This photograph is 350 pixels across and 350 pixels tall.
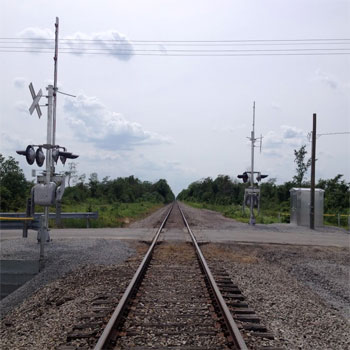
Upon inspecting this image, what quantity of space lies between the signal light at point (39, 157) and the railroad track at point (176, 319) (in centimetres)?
470

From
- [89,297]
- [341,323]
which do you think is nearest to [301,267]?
[341,323]

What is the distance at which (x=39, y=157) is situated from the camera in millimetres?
12125

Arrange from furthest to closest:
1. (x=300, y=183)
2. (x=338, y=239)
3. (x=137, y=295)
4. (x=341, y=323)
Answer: (x=300, y=183) → (x=338, y=239) → (x=137, y=295) → (x=341, y=323)

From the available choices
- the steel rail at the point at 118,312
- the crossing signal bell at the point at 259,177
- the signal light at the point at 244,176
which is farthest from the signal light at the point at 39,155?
the crossing signal bell at the point at 259,177

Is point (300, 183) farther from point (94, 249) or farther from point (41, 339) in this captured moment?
point (41, 339)

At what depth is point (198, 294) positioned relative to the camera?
7.74 meters

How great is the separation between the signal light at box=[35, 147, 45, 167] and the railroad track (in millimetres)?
4697

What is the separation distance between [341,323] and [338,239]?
13528 mm

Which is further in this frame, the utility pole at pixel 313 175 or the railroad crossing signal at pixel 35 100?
the utility pole at pixel 313 175

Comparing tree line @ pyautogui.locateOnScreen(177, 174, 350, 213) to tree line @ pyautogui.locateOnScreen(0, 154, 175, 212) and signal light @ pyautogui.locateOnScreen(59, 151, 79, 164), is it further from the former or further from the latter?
signal light @ pyautogui.locateOnScreen(59, 151, 79, 164)

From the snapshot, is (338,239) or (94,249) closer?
(94,249)

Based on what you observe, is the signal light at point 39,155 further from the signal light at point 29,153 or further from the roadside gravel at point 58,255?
the roadside gravel at point 58,255

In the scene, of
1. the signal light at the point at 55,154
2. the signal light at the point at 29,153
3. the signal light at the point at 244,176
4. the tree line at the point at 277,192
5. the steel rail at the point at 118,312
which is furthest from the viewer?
the tree line at the point at 277,192

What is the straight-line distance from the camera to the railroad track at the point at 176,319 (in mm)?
5270
